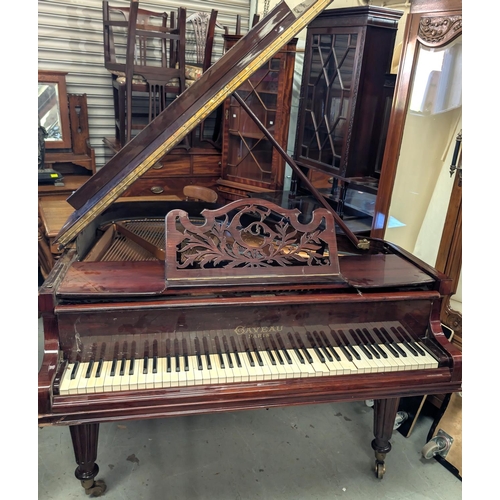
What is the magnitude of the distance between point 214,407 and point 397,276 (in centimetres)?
94

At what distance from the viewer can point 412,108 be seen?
246cm

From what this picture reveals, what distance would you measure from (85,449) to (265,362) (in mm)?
834

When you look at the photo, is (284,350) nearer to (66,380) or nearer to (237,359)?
(237,359)

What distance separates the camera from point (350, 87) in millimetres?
2975

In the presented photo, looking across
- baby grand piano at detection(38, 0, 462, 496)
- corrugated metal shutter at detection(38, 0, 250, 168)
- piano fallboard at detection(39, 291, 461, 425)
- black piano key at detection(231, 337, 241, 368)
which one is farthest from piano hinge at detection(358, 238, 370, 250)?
corrugated metal shutter at detection(38, 0, 250, 168)

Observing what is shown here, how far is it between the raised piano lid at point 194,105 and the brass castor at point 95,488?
1.06 m

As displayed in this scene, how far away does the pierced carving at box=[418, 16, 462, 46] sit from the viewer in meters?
2.12

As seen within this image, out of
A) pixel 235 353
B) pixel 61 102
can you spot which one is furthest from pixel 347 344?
pixel 61 102

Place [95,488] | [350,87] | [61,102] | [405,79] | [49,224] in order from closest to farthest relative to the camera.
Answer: [95,488]
[405,79]
[350,87]
[49,224]
[61,102]

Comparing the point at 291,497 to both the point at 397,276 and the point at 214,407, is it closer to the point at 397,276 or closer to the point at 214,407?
the point at 214,407

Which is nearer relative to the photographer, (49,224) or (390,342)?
(390,342)

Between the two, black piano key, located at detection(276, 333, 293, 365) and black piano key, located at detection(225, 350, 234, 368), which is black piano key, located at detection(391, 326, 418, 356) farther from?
black piano key, located at detection(225, 350, 234, 368)

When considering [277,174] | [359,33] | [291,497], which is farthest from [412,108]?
[291,497]

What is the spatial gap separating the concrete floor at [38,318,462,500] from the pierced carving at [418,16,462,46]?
210cm
